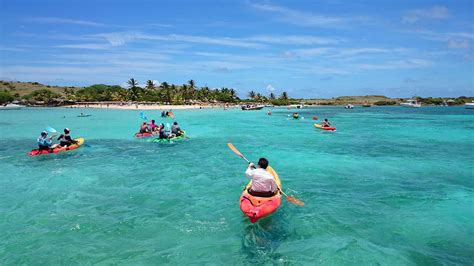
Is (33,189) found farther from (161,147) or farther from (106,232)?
(161,147)

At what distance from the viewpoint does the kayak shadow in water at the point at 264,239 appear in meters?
9.10

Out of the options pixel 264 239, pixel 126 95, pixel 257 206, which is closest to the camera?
pixel 264 239

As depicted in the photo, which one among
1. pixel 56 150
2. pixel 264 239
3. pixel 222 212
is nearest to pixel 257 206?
pixel 264 239

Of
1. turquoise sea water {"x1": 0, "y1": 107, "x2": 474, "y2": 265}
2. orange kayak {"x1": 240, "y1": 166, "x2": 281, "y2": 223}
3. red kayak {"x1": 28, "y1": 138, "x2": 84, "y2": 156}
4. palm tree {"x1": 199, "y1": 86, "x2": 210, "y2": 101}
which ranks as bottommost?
turquoise sea water {"x1": 0, "y1": 107, "x2": 474, "y2": 265}

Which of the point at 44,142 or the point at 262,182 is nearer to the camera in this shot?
the point at 262,182

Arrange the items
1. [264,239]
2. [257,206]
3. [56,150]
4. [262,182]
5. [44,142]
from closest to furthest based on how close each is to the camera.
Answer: [264,239], [257,206], [262,182], [44,142], [56,150]

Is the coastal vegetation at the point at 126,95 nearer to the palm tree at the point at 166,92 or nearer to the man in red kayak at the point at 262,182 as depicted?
the palm tree at the point at 166,92

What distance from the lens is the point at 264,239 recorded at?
10.1 meters

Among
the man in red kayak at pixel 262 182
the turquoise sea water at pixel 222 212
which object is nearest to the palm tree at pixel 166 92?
the turquoise sea water at pixel 222 212

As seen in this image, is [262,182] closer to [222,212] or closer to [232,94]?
[222,212]

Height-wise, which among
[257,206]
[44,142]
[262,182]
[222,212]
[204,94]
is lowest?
[222,212]

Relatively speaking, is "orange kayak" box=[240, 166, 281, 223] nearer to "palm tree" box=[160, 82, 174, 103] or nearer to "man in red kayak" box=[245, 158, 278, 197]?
"man in red kayak" box=[245, 158, 278, 197]

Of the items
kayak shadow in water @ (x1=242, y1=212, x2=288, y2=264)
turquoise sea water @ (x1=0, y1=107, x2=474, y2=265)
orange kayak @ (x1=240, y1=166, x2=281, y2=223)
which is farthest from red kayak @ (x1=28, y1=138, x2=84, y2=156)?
kayak shadow in water @ (x1=242, y1=212, x2=288, y2=264)

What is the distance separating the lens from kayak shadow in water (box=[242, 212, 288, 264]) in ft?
29.9
